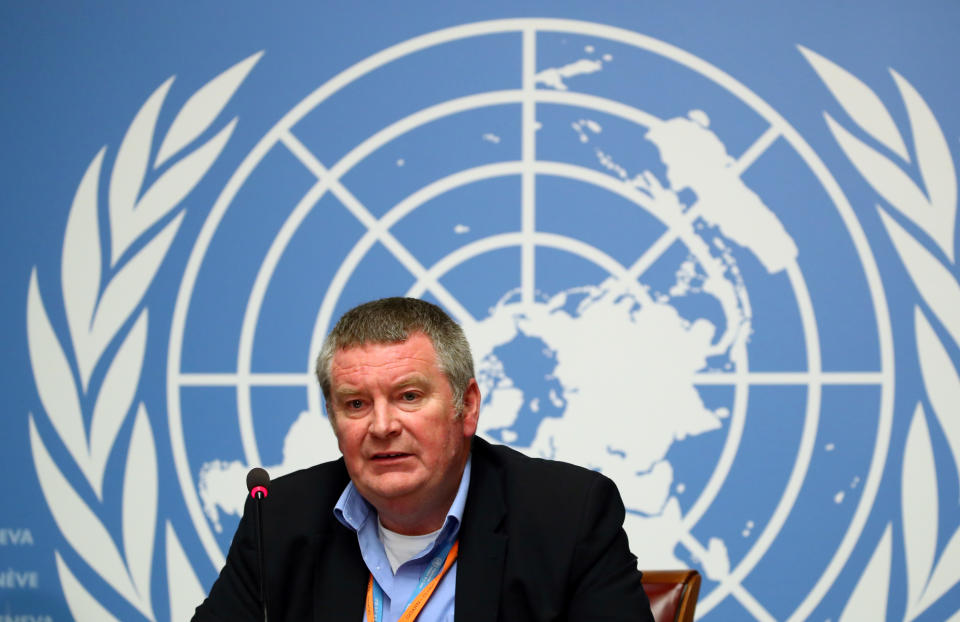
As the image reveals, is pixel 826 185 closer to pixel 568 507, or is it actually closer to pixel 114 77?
pixel 568 507

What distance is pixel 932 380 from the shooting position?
3025 mm

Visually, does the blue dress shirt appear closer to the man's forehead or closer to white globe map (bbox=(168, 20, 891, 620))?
the man's forehead

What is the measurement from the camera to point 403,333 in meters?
1.96

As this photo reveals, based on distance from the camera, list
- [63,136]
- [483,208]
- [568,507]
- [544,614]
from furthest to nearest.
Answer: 1. [63,136]
2. [483,208]
3. [568,507]
4. [544,614]

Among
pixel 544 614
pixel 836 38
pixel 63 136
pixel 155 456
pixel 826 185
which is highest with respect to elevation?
pixel 63 136

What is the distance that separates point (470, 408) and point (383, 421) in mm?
270

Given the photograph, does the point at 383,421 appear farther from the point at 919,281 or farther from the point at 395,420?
the point at 919,281

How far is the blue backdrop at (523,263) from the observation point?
3.05 meters

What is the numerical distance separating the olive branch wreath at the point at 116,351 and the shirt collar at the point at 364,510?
4.87 ft

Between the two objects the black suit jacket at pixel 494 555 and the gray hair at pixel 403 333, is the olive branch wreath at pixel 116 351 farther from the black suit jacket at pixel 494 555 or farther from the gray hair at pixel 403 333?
the gray hair at pixel 403 333

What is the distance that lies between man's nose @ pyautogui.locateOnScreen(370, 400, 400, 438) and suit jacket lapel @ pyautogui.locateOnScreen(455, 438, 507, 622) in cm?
29

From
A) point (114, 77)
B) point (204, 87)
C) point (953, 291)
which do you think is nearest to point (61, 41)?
point (114, 77)

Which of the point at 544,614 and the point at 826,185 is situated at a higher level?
the point at 826,185

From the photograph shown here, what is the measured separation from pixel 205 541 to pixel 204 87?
5.77 ft
